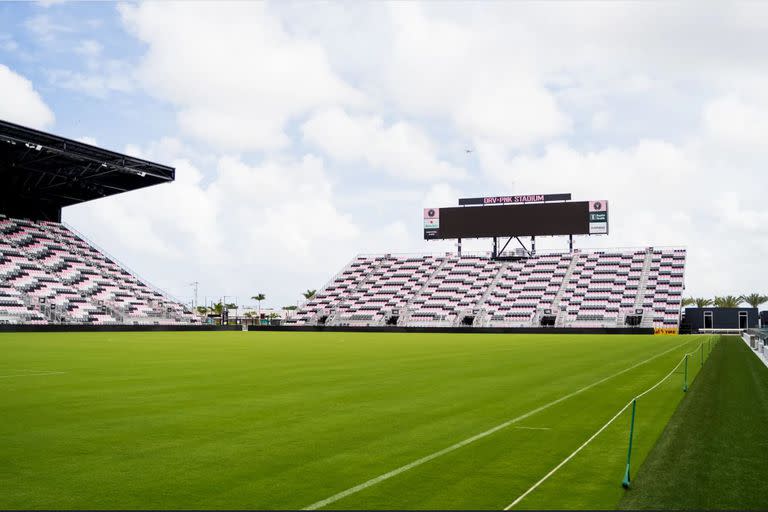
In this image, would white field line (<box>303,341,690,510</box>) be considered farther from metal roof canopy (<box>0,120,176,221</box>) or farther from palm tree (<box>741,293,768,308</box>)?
palm tree (<box>741,293,768,308</box>)

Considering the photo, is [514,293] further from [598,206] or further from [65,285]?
[65,285]

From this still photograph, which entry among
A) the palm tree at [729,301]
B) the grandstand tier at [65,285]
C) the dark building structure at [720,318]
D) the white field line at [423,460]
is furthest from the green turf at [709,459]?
the palm tree at [729,301]

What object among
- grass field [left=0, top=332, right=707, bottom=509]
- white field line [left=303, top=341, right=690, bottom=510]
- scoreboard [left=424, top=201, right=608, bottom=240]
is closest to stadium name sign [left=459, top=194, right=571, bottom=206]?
scoreboard [left=424, top=201, right=608, bottom=240]

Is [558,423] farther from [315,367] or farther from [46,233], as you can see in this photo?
[46,233]

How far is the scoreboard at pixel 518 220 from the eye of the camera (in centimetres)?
8156

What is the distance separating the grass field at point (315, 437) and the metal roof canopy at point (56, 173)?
40.6 metres

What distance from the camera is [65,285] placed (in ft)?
213

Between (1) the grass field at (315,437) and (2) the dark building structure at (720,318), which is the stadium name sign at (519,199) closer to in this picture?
(2) the dark building structure at (720,318)

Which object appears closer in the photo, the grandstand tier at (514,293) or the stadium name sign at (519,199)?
the grandstand tier at (514,293)

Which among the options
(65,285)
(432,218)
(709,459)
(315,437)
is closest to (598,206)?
(432,218)

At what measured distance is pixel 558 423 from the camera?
11.4 metres

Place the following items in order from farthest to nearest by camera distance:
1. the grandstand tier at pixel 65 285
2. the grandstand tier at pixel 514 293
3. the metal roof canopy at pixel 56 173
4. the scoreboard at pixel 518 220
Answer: the scoreboard at pixel 518 220 → the grandstand tier at pixel 514 293 → the grandstand tier at pixel 65 285 → the metal roof canopy at pixel 56 173

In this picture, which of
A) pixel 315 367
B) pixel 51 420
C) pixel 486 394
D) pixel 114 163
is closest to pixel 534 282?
pixel 114 163

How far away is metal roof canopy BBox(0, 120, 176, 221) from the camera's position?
55.2 metres
